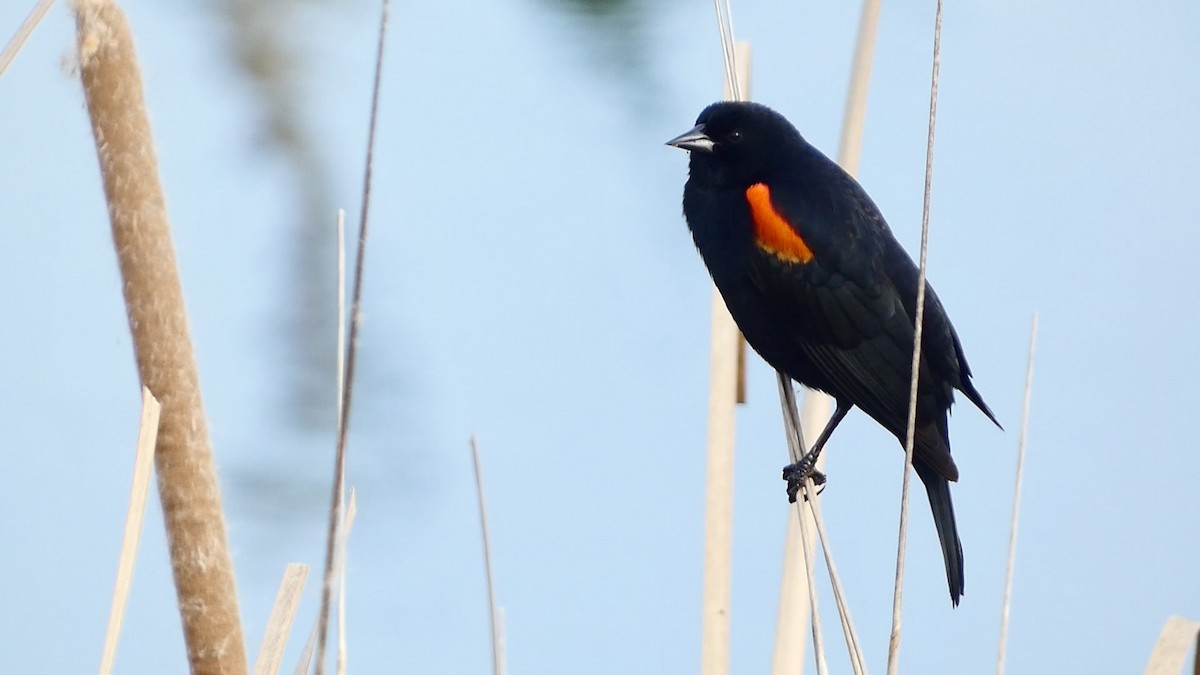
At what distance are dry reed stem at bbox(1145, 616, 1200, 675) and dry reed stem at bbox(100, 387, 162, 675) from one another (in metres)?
0.84

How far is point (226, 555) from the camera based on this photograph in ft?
2.72

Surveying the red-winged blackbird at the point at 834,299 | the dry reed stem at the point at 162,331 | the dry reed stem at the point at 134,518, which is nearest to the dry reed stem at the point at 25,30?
the dry reed stem at the point at 162,331

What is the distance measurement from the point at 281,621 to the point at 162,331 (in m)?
0.27

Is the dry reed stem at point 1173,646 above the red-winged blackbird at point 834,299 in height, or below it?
below

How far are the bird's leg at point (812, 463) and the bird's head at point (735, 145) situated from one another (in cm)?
34

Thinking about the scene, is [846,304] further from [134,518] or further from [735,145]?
[134,518]

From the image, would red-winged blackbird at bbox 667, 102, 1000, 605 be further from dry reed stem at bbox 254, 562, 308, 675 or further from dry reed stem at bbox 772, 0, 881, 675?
dry reed stem at bbox 254, 562, 308, 675

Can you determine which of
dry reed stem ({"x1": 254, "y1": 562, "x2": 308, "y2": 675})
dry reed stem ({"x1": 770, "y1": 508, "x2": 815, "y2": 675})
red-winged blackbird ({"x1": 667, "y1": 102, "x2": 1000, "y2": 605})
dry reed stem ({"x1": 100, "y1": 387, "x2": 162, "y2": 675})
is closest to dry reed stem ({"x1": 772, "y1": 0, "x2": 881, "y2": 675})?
dry reed stem ({"x1": 770, "y1": 508, "x2": 815, "y2": 675})

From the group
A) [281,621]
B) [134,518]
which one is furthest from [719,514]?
[134,518]

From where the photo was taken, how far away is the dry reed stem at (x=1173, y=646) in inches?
39.0

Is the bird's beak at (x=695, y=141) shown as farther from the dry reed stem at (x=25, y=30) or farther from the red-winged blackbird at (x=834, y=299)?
the dry reed stem at (x=25, y=30)

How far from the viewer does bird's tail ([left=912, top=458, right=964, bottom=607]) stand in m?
1.31

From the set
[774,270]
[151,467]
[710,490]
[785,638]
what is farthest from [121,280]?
[774,270]

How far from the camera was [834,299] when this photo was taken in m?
1.47
